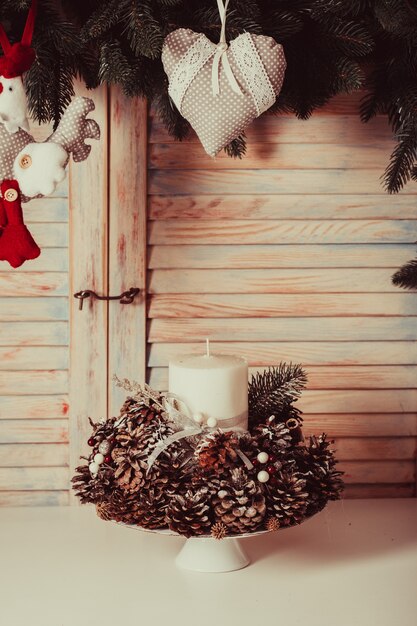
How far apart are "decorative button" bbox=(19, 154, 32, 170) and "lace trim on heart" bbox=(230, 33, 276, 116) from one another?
1.06 ft

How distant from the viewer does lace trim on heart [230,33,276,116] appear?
1225 mm

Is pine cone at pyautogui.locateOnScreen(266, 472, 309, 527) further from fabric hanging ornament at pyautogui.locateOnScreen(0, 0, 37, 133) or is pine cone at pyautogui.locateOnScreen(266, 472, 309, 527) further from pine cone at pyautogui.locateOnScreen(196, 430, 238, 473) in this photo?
fabric hanging ornament at pyautogui.locateOnScreen(0, 0, 37, 133)

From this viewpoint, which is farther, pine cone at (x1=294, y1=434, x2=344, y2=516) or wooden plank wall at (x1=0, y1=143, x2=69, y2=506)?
wooden plank wall at (x1=0, y1=143, x2=69, y2=506)

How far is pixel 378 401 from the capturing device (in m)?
1.57

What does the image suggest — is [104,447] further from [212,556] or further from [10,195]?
[10,195]

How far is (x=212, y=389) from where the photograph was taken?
3.98 feet

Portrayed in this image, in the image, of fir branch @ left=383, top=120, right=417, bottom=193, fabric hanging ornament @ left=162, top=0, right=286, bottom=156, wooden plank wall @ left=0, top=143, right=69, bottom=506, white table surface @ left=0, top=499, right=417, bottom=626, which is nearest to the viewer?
white table surface @ left=0, top=499, right=417, bottom=626

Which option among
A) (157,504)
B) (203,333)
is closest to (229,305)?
(203,333)

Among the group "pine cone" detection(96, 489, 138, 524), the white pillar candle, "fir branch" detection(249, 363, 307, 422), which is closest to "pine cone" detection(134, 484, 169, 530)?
"pine cone" detection(96, 489, 138, 524)

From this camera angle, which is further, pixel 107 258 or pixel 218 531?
pixel 107 258

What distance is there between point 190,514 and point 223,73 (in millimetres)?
613

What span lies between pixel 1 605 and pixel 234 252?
0.70 meters

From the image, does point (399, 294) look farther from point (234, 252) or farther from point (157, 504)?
point (157, 504)

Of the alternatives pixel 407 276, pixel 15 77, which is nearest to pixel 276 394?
pixel 407 276
